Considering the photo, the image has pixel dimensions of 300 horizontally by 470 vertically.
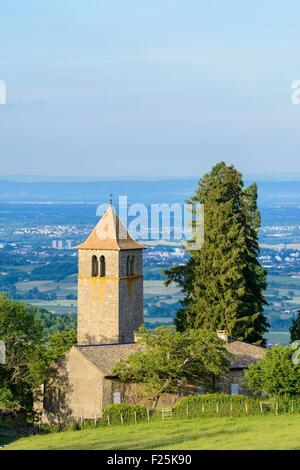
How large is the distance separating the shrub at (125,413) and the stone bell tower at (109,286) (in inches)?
407

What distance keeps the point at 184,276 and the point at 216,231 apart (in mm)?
2895

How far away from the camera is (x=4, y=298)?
51.1 meters

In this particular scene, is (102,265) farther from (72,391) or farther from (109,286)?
(72,391)

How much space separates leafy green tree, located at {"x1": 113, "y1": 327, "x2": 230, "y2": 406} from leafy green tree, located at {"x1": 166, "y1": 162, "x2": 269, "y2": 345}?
7.87m

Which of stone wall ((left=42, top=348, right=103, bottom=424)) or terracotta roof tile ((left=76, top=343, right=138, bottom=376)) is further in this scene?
terracotta roof tile ((left=76, top=343, right=138, bottom=376))

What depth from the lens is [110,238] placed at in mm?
57375

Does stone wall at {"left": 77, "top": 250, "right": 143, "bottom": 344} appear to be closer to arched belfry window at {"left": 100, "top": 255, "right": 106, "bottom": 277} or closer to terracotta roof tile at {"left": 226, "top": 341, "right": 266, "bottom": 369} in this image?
arched belfry window at {"left": 100, "top": 255, "right": 106, "bottom": 277}

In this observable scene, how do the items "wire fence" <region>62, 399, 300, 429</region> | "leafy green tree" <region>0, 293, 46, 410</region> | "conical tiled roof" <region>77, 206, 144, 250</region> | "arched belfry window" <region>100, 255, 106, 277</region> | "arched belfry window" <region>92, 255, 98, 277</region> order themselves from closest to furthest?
"wire fence" <region>62, 399, 300, 429</region> < "leafy green tree" <region>0, 293, 46, 410</region> < "conical tiled roof" <region>77, 206, 144, 250</region> < "arched belfry window" <region>100, 255, 106, 277</region> < "arched belfry window" <region>92, 255, 98, 277</region>

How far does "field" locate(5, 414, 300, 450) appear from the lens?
126 ft

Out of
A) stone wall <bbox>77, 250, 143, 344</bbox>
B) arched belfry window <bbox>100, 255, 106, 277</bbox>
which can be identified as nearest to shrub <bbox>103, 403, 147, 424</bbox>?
stone wall <bbox>77, 250, 143, 344</bbox>

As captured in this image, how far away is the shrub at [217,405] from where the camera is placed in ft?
151
